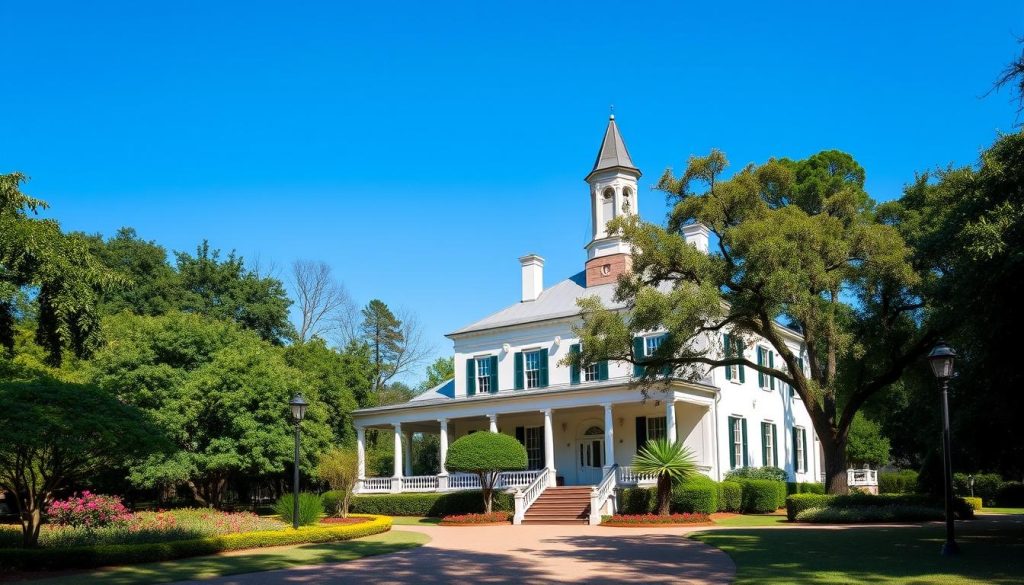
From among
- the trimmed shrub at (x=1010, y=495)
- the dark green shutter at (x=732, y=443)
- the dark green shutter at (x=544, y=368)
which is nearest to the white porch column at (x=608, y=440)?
the dark green shutter at (x=544, y=368)

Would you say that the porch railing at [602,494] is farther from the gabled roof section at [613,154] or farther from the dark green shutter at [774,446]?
the gabled roof section at [613,154]

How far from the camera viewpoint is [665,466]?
26.5m

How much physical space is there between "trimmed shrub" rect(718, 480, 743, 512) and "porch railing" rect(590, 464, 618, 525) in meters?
3.51

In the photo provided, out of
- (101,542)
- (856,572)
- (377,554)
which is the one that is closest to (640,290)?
(377,554)

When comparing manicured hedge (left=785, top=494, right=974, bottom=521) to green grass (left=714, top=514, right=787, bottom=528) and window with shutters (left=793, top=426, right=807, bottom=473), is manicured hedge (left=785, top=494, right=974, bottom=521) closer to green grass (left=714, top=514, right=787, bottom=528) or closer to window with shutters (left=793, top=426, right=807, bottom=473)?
green grass (left=714, top=514, right=787, bottom=528)

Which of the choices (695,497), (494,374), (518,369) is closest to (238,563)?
(695,497)

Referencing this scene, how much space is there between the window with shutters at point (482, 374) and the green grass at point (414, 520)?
6210 millimetres

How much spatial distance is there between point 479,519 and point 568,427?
791 centimetres

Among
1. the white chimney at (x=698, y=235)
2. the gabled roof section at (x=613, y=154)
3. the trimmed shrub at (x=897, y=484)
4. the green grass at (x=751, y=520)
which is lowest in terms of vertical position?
the trimmed shrub at (x=897, y=484)

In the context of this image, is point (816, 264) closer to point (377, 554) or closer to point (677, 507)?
point (677, 507)

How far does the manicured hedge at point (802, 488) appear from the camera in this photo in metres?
35.6

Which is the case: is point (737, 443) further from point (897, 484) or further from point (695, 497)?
point (897, 484)

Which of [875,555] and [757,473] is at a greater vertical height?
[875,555]

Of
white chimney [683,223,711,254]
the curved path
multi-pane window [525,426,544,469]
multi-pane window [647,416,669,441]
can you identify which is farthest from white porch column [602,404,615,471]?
the curved path
